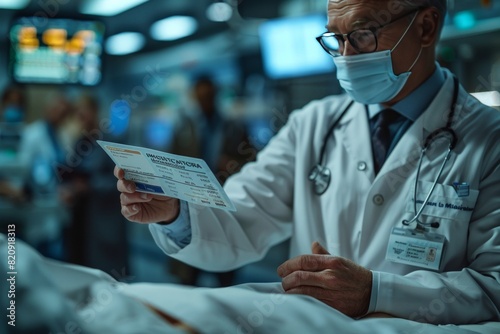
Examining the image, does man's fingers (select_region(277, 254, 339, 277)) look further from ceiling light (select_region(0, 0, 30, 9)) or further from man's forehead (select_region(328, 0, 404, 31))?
ceiling light (select_region(0, 0, 30, 9))

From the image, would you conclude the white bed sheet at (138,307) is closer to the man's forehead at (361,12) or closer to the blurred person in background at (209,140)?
the man's forehead at (361,12)

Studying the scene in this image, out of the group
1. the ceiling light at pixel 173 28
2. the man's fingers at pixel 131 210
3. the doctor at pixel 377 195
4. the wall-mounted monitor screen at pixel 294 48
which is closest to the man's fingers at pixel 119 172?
the doctor at pixel 377 195

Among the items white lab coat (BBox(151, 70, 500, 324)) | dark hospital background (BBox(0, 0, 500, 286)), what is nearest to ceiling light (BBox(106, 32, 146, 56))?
dark hospital background (BBox(0, 0, 500, 286))

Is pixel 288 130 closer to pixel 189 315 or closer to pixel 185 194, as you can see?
pixel 185 194

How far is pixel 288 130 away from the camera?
192 centimetres

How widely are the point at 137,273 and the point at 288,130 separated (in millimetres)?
4559

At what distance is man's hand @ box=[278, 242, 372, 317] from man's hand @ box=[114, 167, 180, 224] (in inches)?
16.2

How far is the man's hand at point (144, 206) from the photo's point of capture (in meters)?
1.53

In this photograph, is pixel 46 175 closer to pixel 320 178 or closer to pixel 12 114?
pixel 12 114

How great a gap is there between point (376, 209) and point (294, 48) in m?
3.75

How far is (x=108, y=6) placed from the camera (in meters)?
8.05

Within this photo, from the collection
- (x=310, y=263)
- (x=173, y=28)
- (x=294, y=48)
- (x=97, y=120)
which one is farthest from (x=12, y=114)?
(x=310, y=263)

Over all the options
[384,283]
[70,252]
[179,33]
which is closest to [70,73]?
[70,252]

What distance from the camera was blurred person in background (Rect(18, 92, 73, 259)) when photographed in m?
4.49
